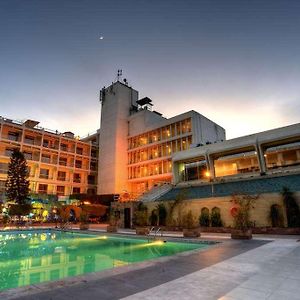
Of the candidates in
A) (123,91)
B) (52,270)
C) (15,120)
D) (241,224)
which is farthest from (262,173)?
(15,120)

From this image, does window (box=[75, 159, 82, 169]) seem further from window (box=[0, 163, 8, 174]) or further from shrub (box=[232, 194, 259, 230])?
shrub (box=[232, 194, 259, 230])

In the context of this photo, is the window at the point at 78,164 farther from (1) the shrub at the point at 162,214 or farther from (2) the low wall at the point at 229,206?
(2) the low wall at the point at 229,206

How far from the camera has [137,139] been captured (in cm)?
5378

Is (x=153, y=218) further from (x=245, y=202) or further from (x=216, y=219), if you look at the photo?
(x=245, y=202)

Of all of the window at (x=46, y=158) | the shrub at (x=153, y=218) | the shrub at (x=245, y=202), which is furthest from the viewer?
the window at (x=46, y=158)

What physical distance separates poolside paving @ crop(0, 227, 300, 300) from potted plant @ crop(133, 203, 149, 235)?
502 inches

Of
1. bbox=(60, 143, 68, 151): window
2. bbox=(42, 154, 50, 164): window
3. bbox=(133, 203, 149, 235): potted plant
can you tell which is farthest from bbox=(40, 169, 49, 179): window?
bbox=(133, 203, 149, 235): potted plant

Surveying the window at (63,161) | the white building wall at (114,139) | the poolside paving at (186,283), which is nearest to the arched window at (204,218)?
the poolside paving at (186,283)

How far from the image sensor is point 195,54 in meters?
26.0

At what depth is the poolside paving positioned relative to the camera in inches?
203

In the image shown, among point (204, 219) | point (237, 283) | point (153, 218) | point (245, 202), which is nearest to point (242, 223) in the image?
point (245, 202)

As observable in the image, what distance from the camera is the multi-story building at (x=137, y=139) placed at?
150 ft

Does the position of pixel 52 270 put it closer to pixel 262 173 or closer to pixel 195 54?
pixel 195 54

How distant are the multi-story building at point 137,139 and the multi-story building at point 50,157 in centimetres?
568
